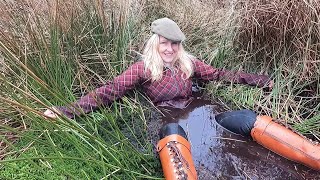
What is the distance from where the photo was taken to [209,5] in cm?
572

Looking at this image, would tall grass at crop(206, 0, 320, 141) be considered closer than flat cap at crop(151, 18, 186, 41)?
Yes

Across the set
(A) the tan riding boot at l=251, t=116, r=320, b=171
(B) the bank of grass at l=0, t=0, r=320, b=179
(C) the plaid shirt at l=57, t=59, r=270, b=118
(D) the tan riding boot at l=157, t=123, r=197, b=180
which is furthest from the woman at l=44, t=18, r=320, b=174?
(D) the tan riding boot at l=157, t=123, r=197, b=180

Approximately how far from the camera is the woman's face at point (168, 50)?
382 centimetres

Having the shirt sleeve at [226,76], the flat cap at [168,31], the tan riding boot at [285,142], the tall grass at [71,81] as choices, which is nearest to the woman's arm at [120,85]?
the tall grass at [71,81]

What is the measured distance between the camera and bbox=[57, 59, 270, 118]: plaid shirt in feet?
12.0

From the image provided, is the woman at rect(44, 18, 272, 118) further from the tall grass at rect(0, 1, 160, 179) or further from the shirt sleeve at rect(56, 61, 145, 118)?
the tall grass at rect(0, 1, 160, 179)

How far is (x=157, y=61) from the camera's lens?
378 cm

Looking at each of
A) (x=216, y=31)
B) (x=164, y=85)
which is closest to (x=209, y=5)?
(x=216, y=31)

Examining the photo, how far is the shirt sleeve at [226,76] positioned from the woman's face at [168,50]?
0.26 m

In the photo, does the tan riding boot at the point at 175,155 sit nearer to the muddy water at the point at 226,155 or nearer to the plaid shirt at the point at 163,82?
the muddy water at the point at 226,155

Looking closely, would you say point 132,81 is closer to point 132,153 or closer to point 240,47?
point 132,153

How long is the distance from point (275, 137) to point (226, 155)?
42 cm

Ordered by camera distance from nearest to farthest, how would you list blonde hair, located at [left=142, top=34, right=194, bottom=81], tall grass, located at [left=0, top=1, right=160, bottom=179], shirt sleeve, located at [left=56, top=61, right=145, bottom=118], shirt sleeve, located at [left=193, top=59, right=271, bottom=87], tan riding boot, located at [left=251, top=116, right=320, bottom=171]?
tall grass, located at [left=0, top=1, right=160, bottom=179]
tan riding boot, located at [left=251, top=116, right=320, bottom=171]
shirt sleeve, located at [left=56, top=61, right=145, bottom=118]
blonde hair, located at [left=142, top=34, right=194, bottom=81]
shirt sleeve, located at [left=193, top=59, right=271, bottom=87]

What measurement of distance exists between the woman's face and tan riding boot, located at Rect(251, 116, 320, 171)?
1042 millimetres
